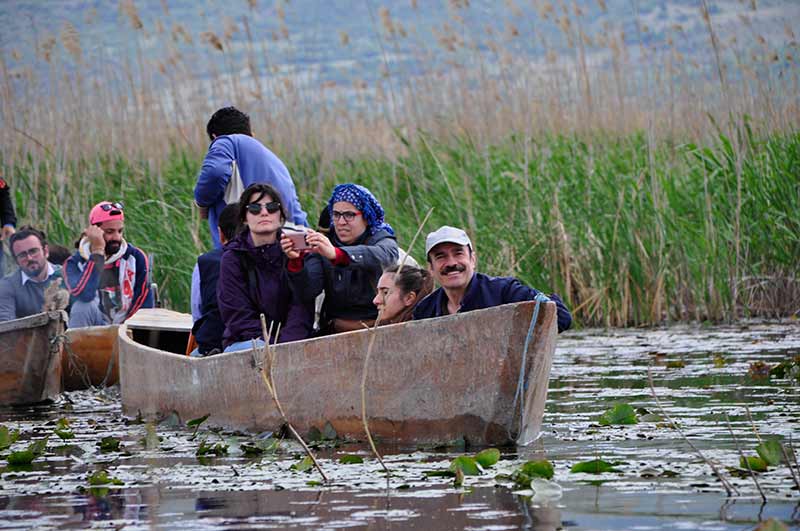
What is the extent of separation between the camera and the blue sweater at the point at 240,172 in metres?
8.70

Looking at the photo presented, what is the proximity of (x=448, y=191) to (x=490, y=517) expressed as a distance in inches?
297

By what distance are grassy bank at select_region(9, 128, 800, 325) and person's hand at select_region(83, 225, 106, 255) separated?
4.01 ft

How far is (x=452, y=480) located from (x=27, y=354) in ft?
15.8

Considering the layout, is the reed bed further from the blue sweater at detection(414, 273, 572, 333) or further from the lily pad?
the lily pad

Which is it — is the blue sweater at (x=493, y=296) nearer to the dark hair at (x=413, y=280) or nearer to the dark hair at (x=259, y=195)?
the dark hair at (x=413, y=280)

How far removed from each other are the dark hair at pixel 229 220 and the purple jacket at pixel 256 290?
0.40 m

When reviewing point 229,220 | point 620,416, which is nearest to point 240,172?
point 229,220

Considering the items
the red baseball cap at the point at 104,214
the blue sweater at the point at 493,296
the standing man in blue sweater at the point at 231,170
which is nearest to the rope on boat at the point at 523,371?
the blue sweater at the point at 493,296

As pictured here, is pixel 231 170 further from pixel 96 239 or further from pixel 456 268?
pixel 456 268

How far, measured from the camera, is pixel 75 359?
34.2 ft

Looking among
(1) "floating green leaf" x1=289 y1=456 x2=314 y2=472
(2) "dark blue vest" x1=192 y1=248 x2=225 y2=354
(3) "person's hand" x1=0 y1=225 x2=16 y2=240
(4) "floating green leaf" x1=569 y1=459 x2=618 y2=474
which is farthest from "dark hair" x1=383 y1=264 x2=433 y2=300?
(3) "person's hand" x1=0 y1=225 x2=16 y2=240

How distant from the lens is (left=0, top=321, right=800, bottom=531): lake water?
A: 469cm

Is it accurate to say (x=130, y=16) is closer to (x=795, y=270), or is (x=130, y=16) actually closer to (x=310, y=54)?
(x=310, y=54)

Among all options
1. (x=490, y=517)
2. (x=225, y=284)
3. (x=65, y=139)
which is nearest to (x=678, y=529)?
(x=490, y=517)
